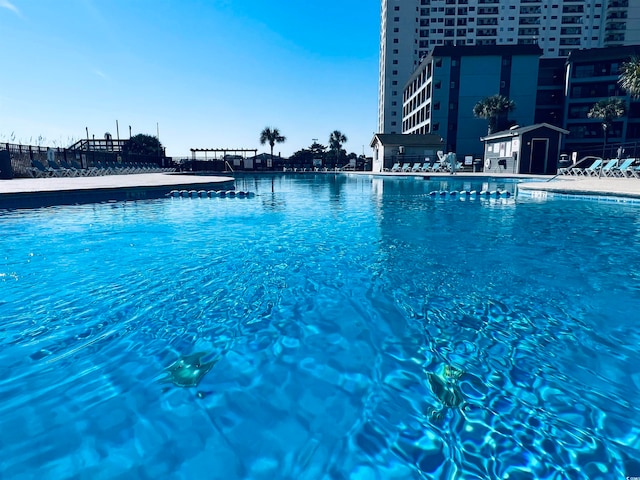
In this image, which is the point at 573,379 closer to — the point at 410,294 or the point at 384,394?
the point at 384,394

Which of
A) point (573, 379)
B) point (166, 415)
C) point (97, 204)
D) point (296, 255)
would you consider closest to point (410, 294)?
point (573, 379)

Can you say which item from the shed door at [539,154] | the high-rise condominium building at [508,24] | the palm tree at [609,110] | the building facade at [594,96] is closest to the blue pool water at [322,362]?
the shed door at [539,154]

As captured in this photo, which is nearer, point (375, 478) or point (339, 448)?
point (375, 478)

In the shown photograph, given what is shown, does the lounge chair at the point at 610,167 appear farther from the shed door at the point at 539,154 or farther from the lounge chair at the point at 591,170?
the shed door at the point at 539,154

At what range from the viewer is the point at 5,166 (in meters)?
21.2

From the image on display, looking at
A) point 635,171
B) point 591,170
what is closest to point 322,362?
point 635,171

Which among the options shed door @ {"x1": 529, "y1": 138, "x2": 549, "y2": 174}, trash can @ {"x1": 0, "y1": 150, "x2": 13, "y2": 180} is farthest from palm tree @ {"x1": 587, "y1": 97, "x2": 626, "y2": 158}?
trash can @ {"x1": 0, "y1": 150, "x2": 13, "y2": 180}

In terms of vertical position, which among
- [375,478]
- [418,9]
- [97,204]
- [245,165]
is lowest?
[375,478]

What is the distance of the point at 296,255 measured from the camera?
670 centimetres

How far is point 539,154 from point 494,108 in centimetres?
Result: 1651

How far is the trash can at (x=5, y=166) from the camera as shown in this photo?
21.1 m

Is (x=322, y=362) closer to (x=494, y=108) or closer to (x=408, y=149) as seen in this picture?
(x=408, y=149)

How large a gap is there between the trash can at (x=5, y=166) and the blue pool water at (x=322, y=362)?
19357mm

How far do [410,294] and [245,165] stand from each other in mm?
47085
